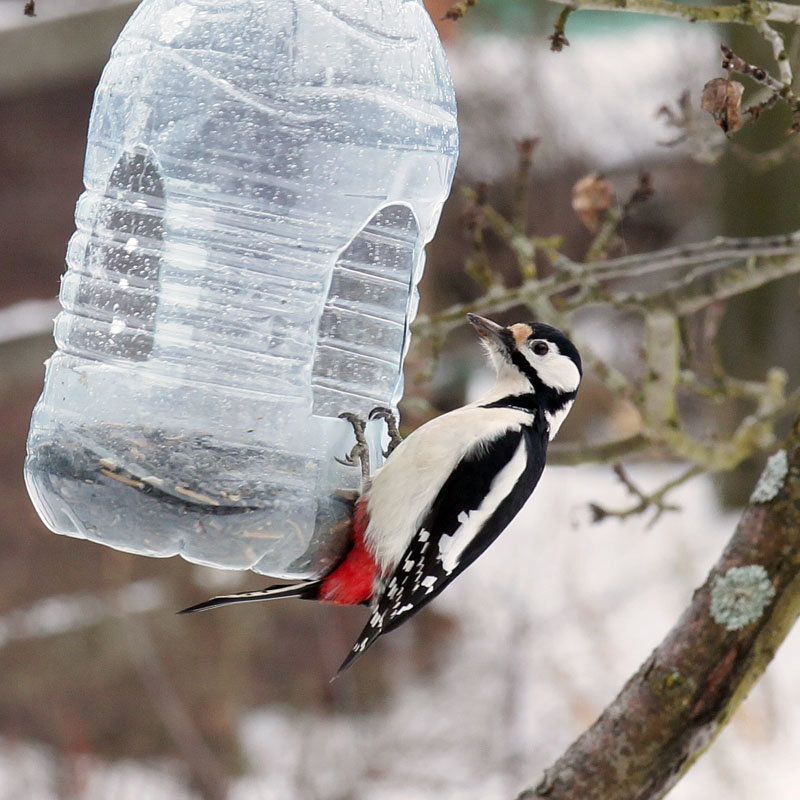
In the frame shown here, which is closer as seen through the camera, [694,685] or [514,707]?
[694,685]

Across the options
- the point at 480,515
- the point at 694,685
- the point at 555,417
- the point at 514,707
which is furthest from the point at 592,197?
the point at 514,707

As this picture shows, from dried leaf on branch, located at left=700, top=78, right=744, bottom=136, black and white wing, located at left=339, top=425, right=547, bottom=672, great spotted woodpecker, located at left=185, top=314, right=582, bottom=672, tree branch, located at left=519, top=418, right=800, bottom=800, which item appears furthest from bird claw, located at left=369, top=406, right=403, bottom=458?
dried leaf on branch, located at left=700, top=78, right=744, bottom=136

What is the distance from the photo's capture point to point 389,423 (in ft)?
9.44

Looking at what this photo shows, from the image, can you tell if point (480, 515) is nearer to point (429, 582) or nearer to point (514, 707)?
point (429, 582)

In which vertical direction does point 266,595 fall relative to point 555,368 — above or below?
below

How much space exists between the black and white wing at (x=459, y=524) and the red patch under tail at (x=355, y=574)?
1.9 inches

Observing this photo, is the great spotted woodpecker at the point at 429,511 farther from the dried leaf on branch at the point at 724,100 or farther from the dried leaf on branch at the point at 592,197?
the dried leaf on branch at the point at 724,100

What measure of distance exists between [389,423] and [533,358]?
442mm

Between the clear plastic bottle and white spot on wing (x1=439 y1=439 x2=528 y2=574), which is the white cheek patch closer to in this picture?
white spot on wing (x1=439 y1=439 x2=528 y2=574)

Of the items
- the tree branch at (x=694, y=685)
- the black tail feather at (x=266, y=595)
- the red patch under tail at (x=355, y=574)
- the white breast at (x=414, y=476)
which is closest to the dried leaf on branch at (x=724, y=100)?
the tree branch at (x=694, y=685)

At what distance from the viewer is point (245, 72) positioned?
8.75 ft

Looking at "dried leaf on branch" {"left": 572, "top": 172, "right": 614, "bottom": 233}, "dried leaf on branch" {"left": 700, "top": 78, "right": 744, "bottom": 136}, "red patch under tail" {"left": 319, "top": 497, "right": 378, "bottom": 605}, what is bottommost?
"red patch under tail" {"left": 319, "top": 497, "right": 378, "bottom": 605}

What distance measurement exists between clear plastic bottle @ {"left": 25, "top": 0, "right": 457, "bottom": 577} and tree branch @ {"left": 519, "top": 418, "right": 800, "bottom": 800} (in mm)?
717

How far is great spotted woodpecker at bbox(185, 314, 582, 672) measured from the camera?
8.66 feet
